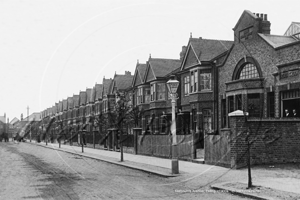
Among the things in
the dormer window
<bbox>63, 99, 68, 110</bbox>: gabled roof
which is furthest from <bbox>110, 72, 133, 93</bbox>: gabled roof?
<bbox>63, 99, 68, 110</bbox>: gabled roof

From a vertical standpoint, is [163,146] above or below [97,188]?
above

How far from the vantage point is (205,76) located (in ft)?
107

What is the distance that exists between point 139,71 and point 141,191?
36.2 m

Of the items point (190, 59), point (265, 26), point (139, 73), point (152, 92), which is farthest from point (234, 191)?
point (139, 73)

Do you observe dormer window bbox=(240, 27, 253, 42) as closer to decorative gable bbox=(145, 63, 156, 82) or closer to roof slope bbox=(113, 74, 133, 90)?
decorative gable bbox=(145, 63, 156, 82)

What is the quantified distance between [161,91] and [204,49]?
921 centimetres

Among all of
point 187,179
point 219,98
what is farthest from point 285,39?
point 187,179

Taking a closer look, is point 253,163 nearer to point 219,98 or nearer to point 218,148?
point 218,148

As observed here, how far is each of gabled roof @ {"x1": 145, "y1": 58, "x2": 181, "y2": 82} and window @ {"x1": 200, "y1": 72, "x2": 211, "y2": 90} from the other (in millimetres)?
9617

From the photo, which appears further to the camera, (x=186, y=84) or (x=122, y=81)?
(x=122, y=81)

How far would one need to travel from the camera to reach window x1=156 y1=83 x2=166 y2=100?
41.4 meters

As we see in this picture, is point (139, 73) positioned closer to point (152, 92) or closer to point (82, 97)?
point (152, 92)

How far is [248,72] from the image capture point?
26984 millimetres

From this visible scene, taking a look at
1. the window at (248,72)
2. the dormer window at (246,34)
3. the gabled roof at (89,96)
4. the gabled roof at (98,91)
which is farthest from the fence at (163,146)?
the gabled roof at (89,96)
